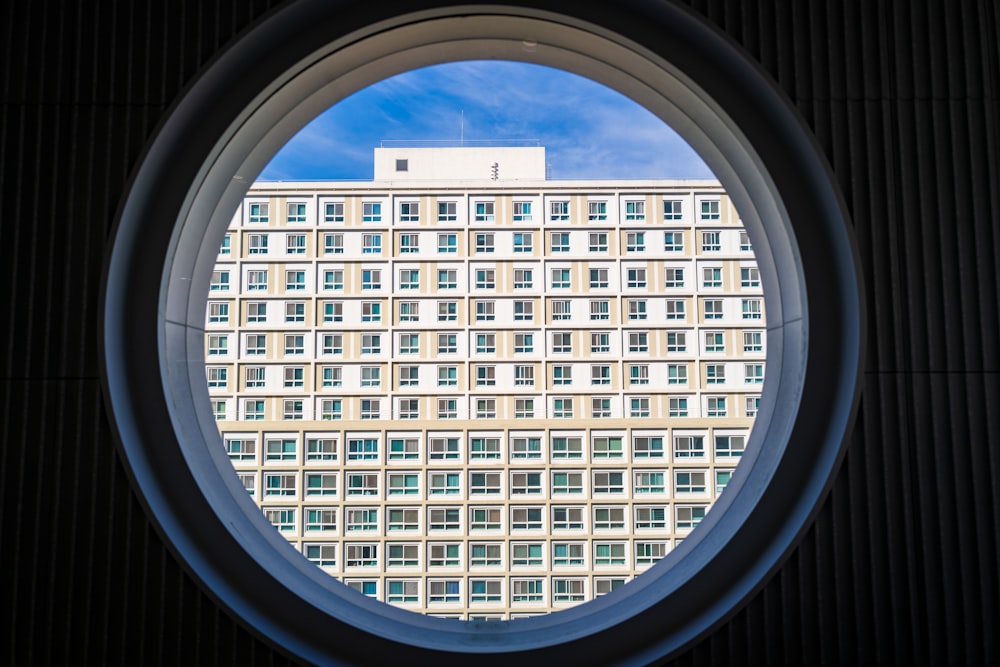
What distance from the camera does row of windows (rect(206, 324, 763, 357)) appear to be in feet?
132

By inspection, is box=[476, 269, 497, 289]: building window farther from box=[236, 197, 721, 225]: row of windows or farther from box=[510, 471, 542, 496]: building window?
box=[510, 471, 542, 496]: building window

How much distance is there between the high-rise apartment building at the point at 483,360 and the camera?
3928 centimetres

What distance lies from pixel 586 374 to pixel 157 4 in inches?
1559

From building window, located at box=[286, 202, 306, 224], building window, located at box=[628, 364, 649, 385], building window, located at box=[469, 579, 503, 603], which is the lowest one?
building window, located at box=[469, 579, 503, 603]

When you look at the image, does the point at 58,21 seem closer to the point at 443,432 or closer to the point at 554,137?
the point at 443,432

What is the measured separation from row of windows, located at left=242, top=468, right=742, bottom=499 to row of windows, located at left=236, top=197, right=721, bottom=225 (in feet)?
40.8

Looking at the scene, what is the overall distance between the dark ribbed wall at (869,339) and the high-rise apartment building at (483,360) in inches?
1457

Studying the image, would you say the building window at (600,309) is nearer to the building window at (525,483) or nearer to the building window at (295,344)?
the building window at (525,483)

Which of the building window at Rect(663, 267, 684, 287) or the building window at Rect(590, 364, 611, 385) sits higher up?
the building window at Rect(663, 267, 684, 287)

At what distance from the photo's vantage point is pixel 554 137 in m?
54.0

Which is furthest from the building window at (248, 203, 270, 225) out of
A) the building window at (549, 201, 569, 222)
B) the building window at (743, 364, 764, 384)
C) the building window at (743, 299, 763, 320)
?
the building window at (743, 364, 764, 384)

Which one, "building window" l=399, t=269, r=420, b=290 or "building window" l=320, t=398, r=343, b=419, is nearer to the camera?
"building window" l=399, t=269, r=420, b=290

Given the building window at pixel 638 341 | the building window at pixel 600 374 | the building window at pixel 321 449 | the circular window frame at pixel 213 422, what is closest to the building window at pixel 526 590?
the building window at pixel 600 374

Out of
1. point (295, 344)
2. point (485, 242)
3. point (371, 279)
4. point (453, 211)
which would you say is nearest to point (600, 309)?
point (485, 242)
